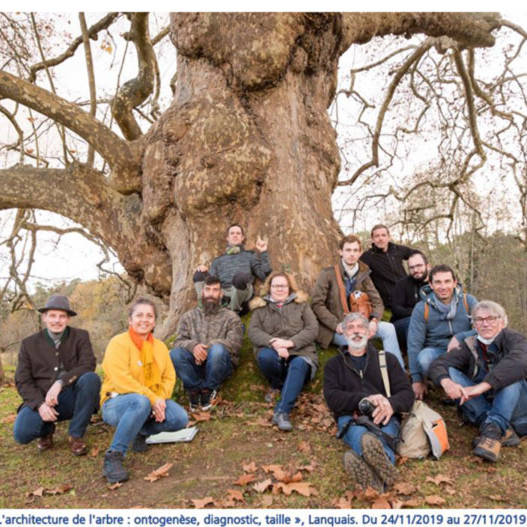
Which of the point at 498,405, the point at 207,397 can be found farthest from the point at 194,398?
the point at 498,405

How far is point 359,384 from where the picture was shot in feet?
12.6

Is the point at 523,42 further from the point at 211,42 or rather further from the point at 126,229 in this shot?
the point at 126,229

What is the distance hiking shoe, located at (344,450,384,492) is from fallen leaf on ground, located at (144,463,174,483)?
1429mm

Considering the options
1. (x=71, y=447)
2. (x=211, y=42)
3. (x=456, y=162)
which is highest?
(x=211, y=42)

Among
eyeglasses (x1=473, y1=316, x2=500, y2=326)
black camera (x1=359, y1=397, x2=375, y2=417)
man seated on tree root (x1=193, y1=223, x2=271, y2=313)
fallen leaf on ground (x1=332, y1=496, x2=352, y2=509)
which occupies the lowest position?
fallen leaf on ground (x1=332, y1=496, x2=352, y2=509)

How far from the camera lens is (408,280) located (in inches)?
221

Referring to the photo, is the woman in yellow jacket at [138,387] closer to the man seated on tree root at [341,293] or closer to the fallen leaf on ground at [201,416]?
the fallen leaf on ground at [201,416]

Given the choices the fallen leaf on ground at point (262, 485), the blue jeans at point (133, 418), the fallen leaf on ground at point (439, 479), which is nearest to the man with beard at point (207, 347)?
the blue jeans at point (133, 418)

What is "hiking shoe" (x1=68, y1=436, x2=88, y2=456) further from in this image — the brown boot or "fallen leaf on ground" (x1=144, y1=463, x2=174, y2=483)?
the brown boot

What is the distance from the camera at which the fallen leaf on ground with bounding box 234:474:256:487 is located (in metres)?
3.32

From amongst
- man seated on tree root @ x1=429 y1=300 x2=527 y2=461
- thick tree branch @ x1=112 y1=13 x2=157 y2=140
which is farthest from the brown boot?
thick tree branch @ x1=112 y1=13 x2=157 y2=140

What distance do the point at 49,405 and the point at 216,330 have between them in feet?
5.70

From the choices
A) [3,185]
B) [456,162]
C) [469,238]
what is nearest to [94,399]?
[3,185]

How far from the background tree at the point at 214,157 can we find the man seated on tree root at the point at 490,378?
85.8 inches
